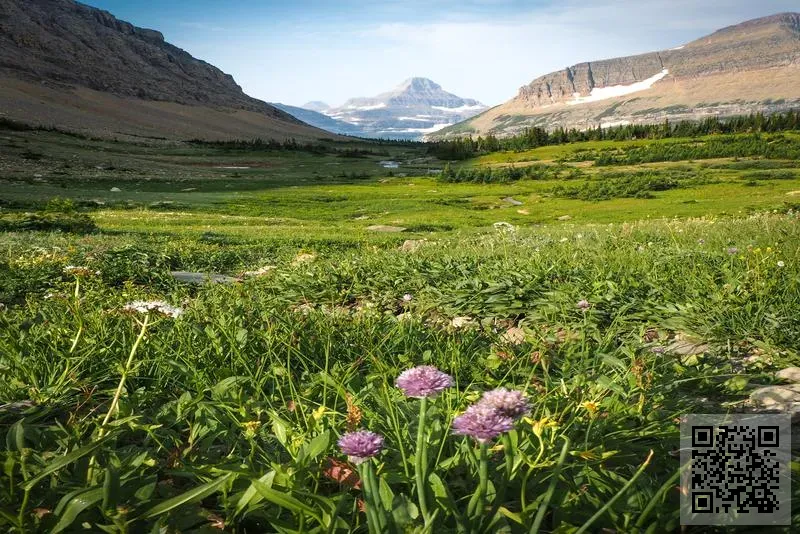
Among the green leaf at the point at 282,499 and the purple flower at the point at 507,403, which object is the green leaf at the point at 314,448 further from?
the purple flower at the point at 507,403

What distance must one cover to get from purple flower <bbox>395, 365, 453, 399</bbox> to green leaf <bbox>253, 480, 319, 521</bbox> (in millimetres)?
450

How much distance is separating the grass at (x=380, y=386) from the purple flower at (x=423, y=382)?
0.07 metres

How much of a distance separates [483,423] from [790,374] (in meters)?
3.39

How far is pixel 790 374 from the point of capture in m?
3.84

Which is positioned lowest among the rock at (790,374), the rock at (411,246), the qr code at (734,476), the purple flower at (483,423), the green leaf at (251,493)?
the rock at (411,246)

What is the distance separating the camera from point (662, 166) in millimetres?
85938

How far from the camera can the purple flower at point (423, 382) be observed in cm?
174

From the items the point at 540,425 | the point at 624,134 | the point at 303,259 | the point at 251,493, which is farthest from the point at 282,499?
the point at 624,134

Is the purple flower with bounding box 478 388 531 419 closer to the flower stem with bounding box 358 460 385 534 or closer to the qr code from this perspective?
the flower stem with bounding box 358 460 385 534

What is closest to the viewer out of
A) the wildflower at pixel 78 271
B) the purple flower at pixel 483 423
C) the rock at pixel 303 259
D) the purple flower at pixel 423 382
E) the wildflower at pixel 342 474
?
the purple flower at pixel 483 423

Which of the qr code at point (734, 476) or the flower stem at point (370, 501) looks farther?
the qr code at point (734, 476)

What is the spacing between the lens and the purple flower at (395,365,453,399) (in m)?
1.74

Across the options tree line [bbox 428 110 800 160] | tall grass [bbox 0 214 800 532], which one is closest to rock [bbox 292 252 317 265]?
tall grass [bbox 0 214 800 532]

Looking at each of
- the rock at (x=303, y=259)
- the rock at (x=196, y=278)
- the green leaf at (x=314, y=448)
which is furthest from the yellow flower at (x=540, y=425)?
the rock at (x=303, y=259)
